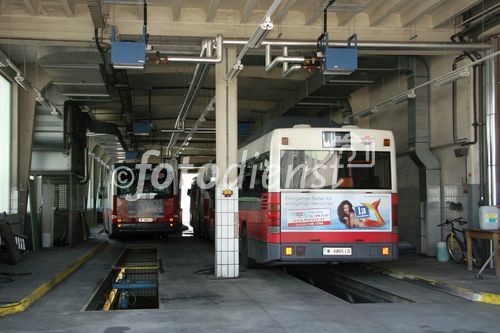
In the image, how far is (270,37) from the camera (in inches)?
455

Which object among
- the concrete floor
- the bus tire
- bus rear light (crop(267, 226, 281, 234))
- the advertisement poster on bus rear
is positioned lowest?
the concrete floor

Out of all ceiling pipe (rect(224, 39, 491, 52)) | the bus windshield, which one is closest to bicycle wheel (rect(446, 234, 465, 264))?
ceiling pipe (rect(224, 39, 491, 52))

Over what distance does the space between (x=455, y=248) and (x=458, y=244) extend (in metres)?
0.19

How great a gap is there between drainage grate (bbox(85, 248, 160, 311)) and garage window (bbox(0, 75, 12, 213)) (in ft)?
11.3

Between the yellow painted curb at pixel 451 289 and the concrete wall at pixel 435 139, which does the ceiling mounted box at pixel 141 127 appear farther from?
the yellow painted curb at pixel 451 289

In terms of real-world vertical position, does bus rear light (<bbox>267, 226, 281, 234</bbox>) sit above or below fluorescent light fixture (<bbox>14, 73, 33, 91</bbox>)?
below

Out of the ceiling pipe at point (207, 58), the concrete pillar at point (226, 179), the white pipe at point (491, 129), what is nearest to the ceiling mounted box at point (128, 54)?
the ceiling pipe at point (207, 58)

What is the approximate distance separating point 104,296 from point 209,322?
4.73 m

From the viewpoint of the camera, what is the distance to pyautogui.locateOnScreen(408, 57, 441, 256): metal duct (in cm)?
1444

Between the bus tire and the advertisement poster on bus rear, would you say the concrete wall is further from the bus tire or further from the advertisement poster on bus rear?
the bus tire

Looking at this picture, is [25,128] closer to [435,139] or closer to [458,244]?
[435,139]

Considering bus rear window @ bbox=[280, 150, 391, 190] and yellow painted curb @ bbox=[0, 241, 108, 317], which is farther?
bus rear window @ bbox=[280, 150, 391, 190]

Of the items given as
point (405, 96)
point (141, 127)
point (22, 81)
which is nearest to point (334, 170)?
point (405, 96)

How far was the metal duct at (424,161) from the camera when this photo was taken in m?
14.4
